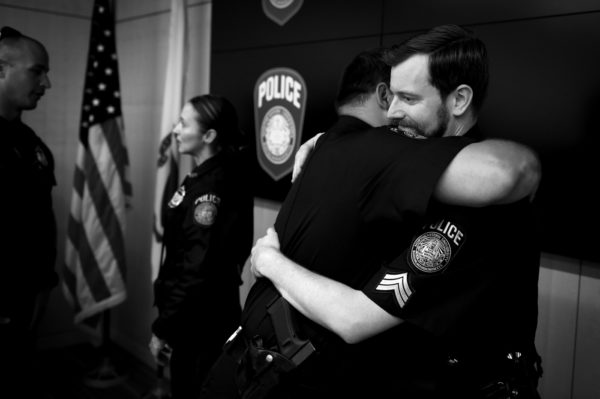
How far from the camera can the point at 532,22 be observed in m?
1.66

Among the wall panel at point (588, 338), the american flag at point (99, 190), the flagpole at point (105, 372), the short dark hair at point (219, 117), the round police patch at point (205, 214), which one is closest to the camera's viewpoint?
the wall panel at point (588, 338)

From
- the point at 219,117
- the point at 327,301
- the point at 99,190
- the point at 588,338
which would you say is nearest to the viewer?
the point at 327,301

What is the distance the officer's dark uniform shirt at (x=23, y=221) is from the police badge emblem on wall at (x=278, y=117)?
1.07 m

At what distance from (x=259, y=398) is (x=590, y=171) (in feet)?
3.89

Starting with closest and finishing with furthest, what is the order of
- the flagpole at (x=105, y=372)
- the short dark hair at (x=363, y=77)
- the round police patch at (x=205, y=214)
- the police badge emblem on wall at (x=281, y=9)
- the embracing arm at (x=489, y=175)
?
the embracing arm at (x=489, y=175)
the short dark hair at (x=363, y=77)
the round police patch at (x=205, y=214)
the police badge emblem on wall at (x=281, y=9)
the flagpole at (x=105, y=372)

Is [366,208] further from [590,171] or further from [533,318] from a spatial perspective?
[590,171]

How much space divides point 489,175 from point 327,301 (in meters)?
0.33

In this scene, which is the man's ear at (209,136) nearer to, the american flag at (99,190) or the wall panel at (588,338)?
the american flag at (99,190)

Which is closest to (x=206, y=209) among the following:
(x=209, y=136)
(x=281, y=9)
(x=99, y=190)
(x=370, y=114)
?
(x=209, y=136)

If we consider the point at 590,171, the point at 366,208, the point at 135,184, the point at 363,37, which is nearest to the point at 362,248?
the point at 366,208

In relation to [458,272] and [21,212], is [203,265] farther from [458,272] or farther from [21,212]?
[458,272]

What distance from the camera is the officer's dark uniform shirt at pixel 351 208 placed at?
0.81 metres

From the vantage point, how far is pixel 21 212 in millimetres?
2406

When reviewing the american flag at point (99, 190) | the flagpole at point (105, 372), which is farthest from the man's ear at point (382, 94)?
the flagpole at point (105, 372)
